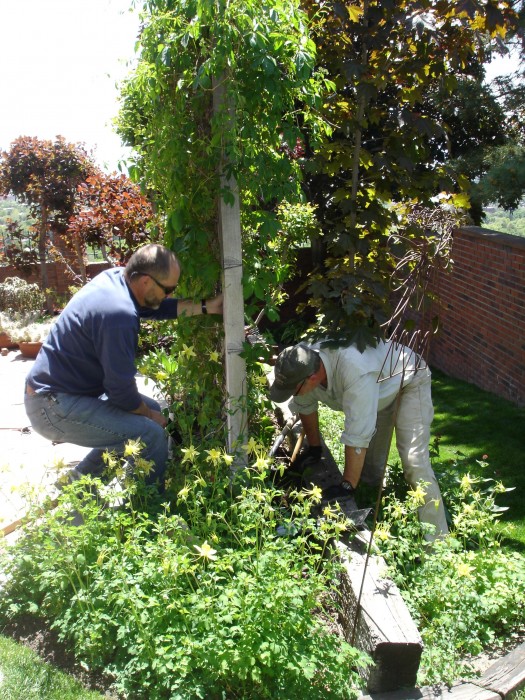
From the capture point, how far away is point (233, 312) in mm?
3590

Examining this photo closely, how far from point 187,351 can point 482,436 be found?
310 centimetres

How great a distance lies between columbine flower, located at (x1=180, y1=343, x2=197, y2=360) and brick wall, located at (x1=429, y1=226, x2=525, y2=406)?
2.82 meters

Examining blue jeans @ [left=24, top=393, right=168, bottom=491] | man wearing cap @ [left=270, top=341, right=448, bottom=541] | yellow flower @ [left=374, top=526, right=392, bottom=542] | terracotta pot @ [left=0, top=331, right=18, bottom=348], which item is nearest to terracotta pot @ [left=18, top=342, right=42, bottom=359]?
terracotta pot @ [left=0, top=331, right=18, bottom=348]

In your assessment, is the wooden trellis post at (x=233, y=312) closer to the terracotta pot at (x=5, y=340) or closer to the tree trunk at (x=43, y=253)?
the terracotta pot at (x=5, y=340)

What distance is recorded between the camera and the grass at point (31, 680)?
258 cm

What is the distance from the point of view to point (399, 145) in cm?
416

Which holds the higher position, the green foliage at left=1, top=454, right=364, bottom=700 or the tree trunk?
the tree trunk

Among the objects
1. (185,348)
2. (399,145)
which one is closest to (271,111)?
(399,145)

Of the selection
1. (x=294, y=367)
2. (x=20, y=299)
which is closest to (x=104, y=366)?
(x=294, y=367)

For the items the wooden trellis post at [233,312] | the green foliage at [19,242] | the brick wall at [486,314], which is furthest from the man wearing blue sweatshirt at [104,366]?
the green foliage at [19,242]

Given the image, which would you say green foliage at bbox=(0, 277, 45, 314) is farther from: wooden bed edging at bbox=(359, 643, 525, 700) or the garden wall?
wooden bed edging at bbox=(359, 643, 525, 700)

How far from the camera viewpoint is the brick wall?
20.9 feet

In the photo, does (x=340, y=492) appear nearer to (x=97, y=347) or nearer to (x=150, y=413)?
(x=150, y=413)

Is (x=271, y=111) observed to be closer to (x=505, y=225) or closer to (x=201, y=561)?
(x=201, y=561)
